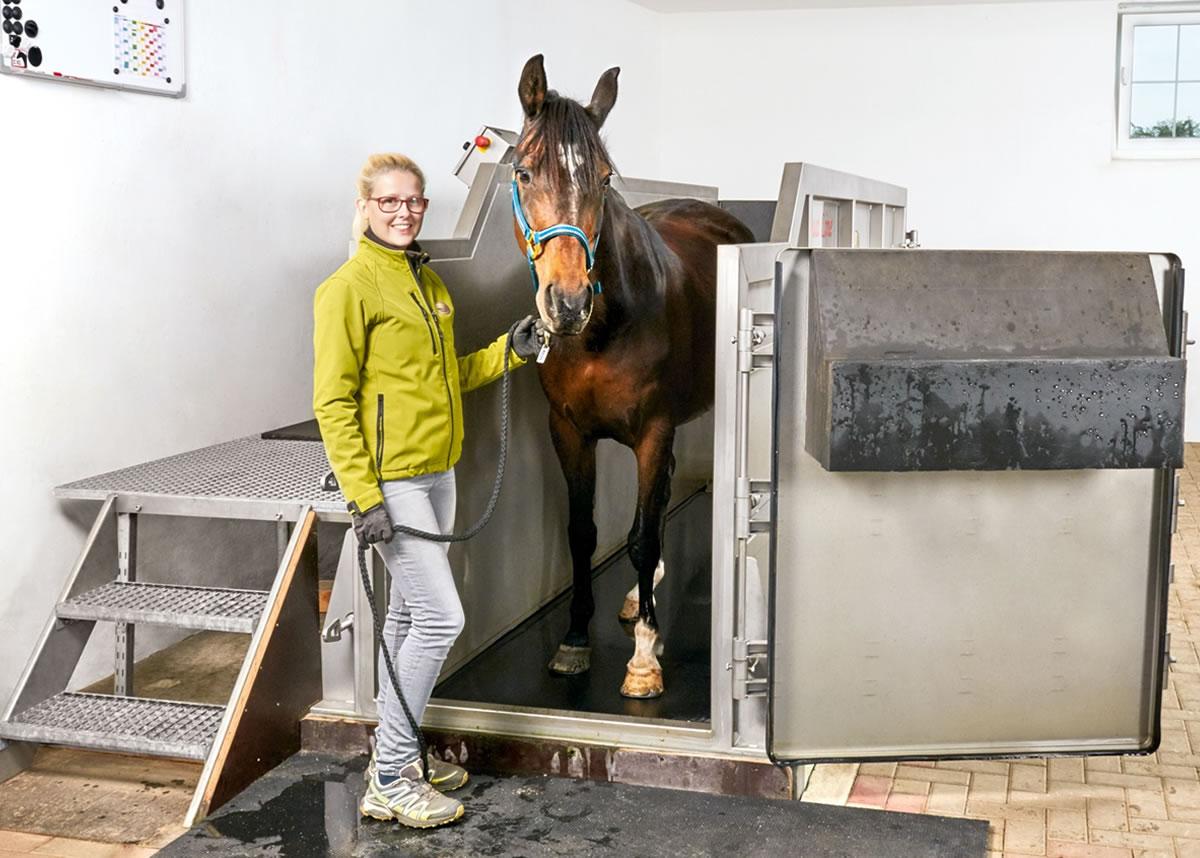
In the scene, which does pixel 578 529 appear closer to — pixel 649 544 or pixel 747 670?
pixel 649 544

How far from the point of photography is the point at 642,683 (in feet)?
10.8

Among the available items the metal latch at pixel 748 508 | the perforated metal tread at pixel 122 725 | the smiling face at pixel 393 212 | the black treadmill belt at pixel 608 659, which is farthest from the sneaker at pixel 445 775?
the smiling face at pixel 393 212

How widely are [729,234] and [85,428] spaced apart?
7.02 ft

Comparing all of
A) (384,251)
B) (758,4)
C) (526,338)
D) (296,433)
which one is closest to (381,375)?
(384,251)

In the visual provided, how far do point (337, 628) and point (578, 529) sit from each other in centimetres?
78

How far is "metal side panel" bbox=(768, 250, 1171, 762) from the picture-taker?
2.73 m

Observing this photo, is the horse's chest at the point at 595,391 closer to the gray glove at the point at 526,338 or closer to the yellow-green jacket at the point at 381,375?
the gray glove at the point at 526,338

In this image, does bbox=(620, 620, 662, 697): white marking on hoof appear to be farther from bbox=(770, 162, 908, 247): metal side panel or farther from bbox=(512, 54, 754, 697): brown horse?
bbox=(770, 162, 908, 247): metal side panel

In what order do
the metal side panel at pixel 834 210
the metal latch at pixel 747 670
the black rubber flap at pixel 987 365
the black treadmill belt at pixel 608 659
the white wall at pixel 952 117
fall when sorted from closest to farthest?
the black rubber flap at pixel 987 365, the metal latch at pixel 747 670, the black treadmill belt at pixel 608 659, the metal side panel at pixel 834 210, the white wall at pixel 952 117

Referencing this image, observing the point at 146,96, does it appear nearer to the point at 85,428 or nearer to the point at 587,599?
the point at 85,428

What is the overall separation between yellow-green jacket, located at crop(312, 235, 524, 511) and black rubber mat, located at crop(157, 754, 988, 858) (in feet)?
2.52

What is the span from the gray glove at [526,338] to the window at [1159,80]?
23.7 ft

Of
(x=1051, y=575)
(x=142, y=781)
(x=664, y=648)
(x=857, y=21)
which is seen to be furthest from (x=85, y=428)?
(x=857, y=21)

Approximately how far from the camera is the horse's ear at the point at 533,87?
108 inches
